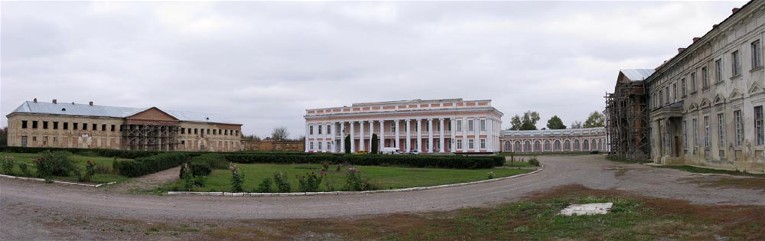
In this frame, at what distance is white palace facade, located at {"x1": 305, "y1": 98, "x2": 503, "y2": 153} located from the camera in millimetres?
87438

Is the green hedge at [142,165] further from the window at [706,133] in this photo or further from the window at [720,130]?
the window at [706,133]

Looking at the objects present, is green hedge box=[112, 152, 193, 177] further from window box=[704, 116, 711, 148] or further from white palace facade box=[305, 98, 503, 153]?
white palace facade box=[305, 98, 503, 153]

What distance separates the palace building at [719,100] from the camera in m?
24.5

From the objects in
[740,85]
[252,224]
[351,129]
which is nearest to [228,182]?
[252,224]

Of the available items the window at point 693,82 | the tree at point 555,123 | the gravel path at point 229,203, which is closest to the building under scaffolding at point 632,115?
the window at point 693,82

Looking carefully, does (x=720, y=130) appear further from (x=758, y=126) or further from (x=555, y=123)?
(x=555, y=123)

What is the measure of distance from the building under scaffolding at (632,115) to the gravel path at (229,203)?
27901 millimetres

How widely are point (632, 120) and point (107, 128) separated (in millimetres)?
73301

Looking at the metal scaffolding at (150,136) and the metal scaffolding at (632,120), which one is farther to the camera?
the metal scaffolding at (150,136)

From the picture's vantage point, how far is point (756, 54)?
24.5 m

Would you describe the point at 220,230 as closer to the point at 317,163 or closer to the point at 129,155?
the point at 317,163

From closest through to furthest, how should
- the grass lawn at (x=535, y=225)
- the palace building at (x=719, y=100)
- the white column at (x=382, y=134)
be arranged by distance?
1. the grass lawn at (x=535, y=225)
2. the palace building at (x=719, y=100)
3. the white column at (x=382, y=134)

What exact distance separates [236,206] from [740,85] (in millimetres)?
24087

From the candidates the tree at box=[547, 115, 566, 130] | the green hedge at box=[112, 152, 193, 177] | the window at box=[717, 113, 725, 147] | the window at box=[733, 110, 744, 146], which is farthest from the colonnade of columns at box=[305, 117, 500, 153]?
the green hedge at box=[112, 152, 193, 177]
